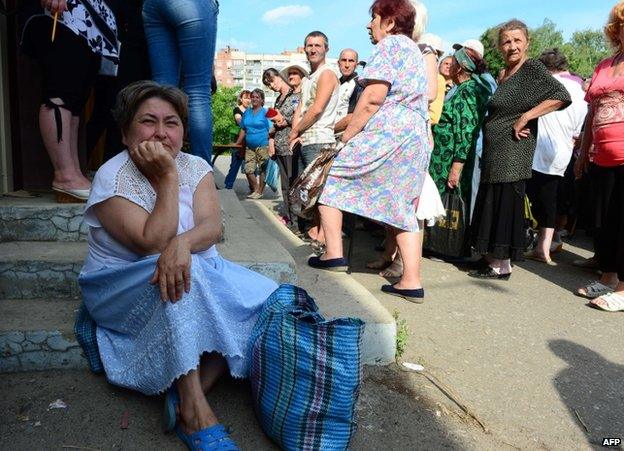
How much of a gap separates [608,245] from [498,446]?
238 centimetres

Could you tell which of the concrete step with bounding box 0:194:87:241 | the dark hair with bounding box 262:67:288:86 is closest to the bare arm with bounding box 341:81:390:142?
the concrete step with bounding box 0:194:87:241

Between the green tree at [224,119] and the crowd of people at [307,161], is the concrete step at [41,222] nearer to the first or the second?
the crowd of people at [307,161]

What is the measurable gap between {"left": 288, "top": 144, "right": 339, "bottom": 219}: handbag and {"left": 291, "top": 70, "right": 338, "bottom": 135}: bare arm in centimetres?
114

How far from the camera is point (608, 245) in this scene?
12.4 feet

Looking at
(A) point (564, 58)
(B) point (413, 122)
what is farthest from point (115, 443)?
(A) point (564, 58)

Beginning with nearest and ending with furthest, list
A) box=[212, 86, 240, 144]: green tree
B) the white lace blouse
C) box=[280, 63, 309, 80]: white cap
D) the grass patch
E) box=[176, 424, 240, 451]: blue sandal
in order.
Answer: box=[176, 424, 240, 451]: blue sandal < the white lace blouse < the grass patch < box=[280, 63, 309, 80]: white cap < box=[212, 86, 240, 144]: green tree

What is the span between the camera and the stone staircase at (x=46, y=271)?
7.46ft

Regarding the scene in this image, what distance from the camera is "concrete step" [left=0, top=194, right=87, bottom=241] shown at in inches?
114

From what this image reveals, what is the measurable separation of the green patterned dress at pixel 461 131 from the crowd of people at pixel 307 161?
0.01m

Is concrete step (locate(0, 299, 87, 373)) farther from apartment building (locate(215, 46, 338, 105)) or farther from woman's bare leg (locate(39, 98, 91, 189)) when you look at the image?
apartment building (locate(215, 46, 338, 105))

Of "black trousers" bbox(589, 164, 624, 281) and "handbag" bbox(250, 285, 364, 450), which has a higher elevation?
"black trousers" bbox(589, 164, 624, 281)

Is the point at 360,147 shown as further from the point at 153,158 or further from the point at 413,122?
the point at 153,158

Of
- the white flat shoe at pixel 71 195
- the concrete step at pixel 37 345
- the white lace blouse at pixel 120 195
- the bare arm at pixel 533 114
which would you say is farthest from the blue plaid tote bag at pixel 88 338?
the bare arm at pixel 533 114

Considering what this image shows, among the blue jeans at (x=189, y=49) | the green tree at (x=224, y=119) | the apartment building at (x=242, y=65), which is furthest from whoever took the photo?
the apartment building at (x=242, y=65)
